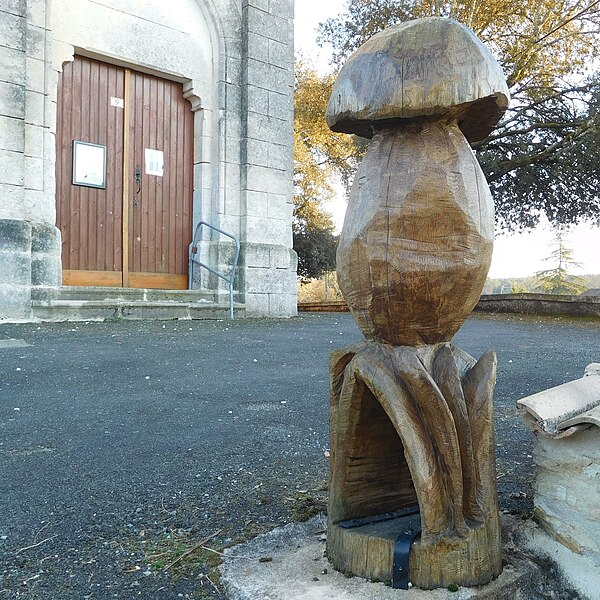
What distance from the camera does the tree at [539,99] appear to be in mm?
14333

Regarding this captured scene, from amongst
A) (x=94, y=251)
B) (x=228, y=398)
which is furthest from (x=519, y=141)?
(x=228, y=398)

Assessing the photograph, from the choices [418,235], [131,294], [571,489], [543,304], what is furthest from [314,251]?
[418,235]

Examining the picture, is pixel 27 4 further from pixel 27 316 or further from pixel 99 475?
pixel 99 475

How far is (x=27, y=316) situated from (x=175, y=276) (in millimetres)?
2762

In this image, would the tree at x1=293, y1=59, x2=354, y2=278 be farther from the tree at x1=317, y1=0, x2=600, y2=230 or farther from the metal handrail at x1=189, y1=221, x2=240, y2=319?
the metal handrail at x1=189, y1=221, x2=240, y2=319

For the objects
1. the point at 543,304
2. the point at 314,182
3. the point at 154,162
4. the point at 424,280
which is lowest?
the point at 543,304

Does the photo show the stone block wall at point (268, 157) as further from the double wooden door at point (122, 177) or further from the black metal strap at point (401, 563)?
the black metal strap at point (401, 563)

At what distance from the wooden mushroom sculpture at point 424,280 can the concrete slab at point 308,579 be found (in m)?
0.04

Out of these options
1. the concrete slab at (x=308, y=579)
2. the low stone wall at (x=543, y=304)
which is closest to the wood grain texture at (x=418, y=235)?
the concrete slab at (x=308, y=579)

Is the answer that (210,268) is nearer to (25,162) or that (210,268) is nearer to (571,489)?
(25,162)

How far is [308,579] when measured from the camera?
152 centimetres

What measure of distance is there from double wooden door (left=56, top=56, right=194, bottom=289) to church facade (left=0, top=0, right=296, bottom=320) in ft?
0.06

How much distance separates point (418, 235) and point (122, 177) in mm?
8708

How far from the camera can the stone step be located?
7.80 meters
